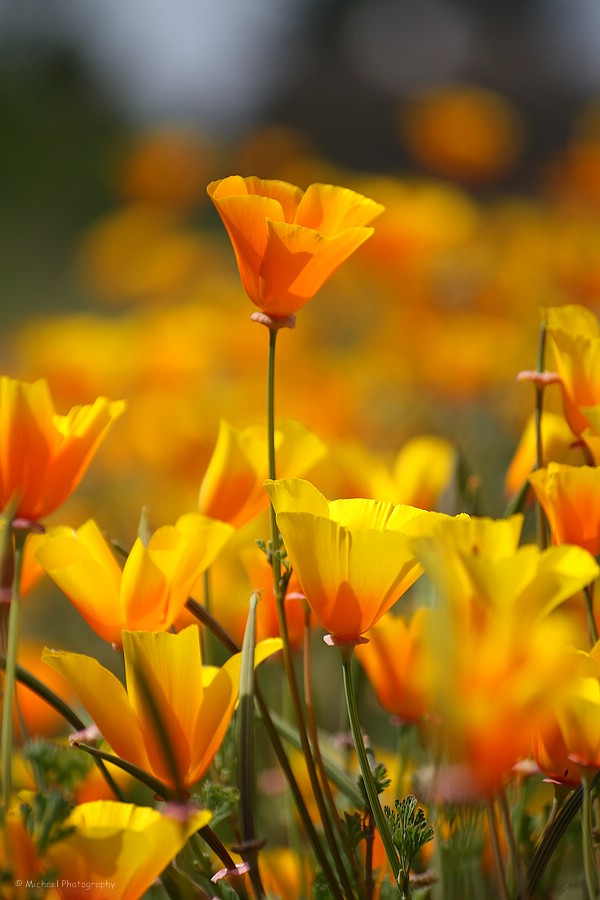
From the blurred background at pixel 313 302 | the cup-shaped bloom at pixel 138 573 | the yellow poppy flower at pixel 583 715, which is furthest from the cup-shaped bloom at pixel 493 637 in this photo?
the blurred background at pixel 313 302

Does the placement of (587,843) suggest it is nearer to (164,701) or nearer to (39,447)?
(164,701)

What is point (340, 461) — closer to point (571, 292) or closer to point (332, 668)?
point (332, 668)

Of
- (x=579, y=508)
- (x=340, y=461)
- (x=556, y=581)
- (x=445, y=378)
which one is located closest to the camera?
(x=556, y=581)

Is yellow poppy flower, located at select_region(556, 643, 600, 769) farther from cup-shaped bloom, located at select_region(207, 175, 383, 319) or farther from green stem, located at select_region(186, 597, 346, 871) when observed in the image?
cup-shaped bloom, located at select_region(207, 175, 383, 319)

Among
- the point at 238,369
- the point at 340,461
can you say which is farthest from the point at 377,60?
the point at 340,461

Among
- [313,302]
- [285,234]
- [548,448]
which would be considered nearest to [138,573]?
[285,234]

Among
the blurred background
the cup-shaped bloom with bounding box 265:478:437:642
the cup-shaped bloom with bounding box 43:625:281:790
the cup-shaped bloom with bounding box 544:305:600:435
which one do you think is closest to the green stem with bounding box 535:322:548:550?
the cup-shaped bloom with bounding box 544:305:600:435
